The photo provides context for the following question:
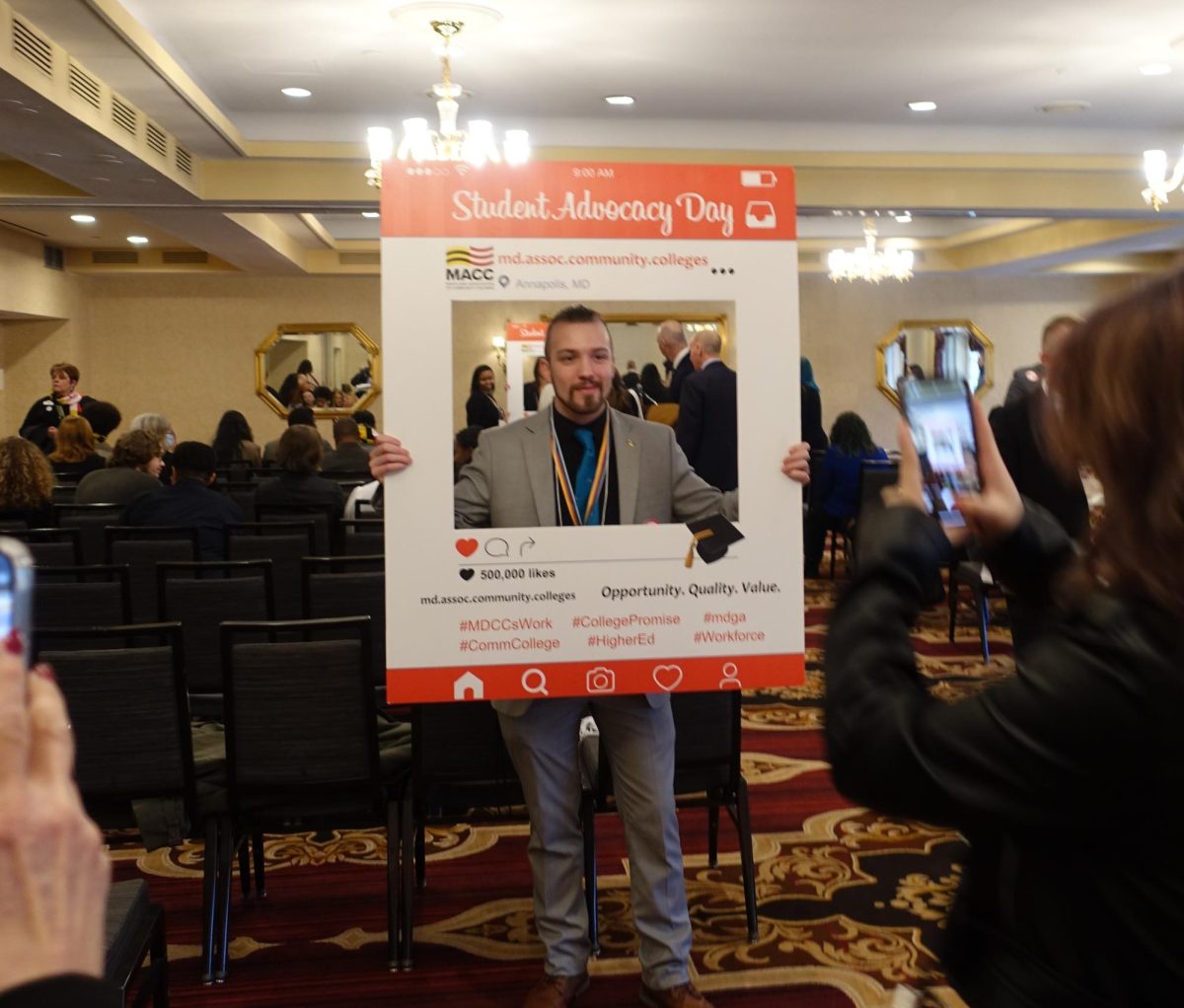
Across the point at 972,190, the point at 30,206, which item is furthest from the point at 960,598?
the point at 30,206

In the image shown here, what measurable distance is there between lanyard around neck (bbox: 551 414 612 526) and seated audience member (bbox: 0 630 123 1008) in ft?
6.60

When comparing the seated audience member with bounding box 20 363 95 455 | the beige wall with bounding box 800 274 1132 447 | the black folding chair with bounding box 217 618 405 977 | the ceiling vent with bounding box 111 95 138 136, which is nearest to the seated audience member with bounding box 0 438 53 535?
the ceiling vent with bounding box 111 95 138 136

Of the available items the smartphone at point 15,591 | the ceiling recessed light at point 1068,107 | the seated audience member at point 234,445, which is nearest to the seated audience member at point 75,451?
the seated audience member at point 234,445

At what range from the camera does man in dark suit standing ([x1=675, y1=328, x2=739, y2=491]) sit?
2643 mm

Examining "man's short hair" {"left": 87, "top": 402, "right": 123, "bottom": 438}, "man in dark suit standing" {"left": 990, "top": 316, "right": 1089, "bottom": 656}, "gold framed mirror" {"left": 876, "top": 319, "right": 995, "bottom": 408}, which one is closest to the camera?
"man in dark suit standing" {"left": 990, "top": 316, "right": 1089, "bottom": 656}

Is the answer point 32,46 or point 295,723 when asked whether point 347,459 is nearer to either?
point 32,46

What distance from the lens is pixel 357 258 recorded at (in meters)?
15.2

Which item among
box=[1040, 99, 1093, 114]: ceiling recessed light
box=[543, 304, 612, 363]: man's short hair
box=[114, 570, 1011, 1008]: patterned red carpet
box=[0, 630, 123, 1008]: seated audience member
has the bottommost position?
box=[114, 570, 1011, 1008]: patterned red carpet

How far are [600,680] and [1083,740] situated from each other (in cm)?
177

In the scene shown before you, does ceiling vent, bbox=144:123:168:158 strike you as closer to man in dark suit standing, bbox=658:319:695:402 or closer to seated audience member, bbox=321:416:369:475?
seated audience member, bbox=321:416:369:475

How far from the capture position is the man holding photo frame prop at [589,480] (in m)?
2.60

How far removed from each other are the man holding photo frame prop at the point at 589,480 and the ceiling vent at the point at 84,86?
5.06 metres

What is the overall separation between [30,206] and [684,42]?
547 centimetres

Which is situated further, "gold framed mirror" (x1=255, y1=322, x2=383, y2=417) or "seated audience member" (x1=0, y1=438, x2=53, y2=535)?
"gold framed mirror" (x1=255, y1=322, x2=383, y2=417)
